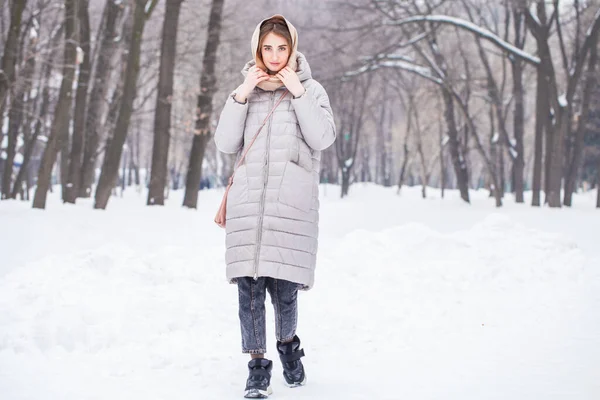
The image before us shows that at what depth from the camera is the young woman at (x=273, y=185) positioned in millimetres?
3850

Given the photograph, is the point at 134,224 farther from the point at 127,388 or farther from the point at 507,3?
the point at 507,3

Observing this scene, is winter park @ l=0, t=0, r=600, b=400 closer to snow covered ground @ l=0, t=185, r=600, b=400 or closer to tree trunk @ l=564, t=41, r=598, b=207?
snow covered ground @ l=0, t=185, r=600, b=400

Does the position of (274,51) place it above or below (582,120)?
below

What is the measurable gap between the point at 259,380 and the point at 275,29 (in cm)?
198

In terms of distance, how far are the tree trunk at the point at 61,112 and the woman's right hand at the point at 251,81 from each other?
9.49 m

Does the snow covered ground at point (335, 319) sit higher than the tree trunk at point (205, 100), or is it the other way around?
the tree trunk at point (205, 100)

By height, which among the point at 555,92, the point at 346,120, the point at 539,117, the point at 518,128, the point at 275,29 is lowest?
the point at 275,29

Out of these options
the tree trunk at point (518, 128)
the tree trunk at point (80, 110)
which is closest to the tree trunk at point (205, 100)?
the tree trunk at point (80, 110)

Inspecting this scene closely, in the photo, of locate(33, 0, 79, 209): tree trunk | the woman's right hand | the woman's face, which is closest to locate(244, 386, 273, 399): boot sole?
the woman's right hand

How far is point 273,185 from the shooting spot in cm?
388

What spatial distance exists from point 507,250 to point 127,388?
6866 millimetres

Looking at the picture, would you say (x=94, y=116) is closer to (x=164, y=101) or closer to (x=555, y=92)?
(x=164, y=101)

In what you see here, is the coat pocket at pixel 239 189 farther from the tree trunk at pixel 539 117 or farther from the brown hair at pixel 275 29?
the tree trunk at pixel 539 117

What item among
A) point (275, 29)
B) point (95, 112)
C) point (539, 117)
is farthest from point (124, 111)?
point (539, 117)
